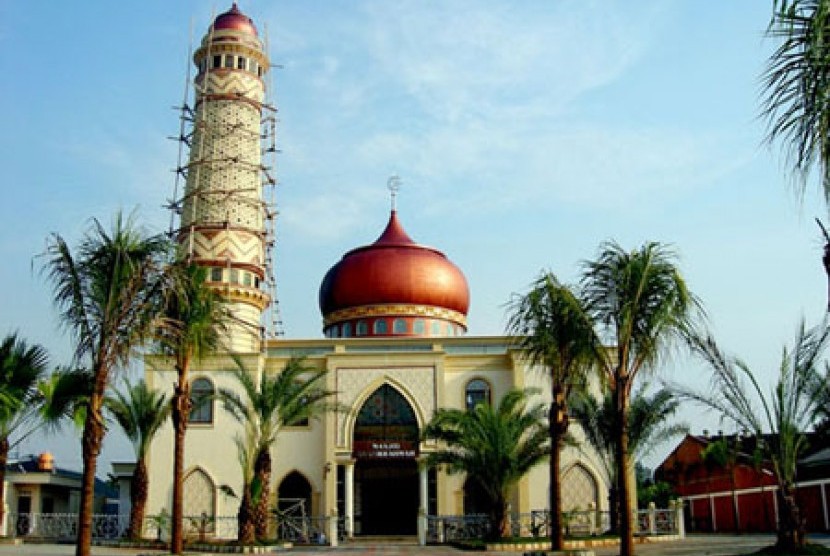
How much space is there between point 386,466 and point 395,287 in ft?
25.6

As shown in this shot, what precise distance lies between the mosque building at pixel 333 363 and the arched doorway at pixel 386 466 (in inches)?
1.5

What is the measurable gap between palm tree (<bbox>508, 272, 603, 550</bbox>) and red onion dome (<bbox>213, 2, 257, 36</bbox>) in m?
23.1

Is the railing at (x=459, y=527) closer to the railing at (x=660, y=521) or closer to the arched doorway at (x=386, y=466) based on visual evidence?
the arched doorway at (x=386, y=466)

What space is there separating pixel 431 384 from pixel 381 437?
8.14 ft

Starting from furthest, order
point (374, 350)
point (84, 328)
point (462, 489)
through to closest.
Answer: point (374, 350) < point (462, 489) < point (84, 328)

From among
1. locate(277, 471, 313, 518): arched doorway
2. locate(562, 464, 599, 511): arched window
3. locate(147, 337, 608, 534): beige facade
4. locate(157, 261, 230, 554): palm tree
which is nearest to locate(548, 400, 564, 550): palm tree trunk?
locate(157, 261, 230, 554): palm tree

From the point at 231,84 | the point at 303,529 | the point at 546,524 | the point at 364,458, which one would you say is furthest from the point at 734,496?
the point at 231,84

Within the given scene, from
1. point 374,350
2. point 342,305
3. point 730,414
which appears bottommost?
point 730,414

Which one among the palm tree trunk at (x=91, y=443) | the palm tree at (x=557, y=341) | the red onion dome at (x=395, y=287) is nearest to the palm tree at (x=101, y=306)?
the palm tree trunk at (x=91, y=443)

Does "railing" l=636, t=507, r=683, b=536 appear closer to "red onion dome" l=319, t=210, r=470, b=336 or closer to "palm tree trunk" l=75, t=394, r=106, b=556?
"red onion dome" l=319, t=210, r=470, b=336

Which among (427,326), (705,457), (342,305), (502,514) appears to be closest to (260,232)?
(342,305)

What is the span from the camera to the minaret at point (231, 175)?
33312mm

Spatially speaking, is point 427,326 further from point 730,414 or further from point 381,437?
point 730,414

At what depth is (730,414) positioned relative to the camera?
1711 cm
